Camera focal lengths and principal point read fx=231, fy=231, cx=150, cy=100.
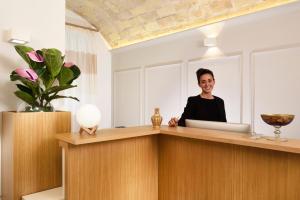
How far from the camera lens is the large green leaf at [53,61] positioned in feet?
5.57

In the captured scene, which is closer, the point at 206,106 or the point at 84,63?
the point at 206,106

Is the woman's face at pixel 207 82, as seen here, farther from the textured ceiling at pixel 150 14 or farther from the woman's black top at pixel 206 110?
the textured ceiling at pixel 150 14

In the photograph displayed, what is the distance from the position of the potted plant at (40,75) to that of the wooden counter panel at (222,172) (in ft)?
3.06

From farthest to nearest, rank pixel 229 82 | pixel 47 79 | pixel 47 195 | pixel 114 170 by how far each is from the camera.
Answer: pixel 229 82 < pixel 47 79 < pixel 47 195 < pixel 114 170

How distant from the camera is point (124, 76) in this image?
531 cm

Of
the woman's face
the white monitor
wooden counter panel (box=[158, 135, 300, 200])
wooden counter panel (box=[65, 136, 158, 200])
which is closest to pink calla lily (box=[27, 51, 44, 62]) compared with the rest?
wooden counter panel (box=[65, 136, 158, 200])

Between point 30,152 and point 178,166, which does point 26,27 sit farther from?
point 178,166

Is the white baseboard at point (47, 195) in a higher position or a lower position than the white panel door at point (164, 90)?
lower

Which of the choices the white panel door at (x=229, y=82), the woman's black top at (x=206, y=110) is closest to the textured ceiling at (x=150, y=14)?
the white panel door at (x=229, y=82)

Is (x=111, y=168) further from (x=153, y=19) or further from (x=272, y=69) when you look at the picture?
(x=153, y=19)

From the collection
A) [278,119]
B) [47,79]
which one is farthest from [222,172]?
[47,79]

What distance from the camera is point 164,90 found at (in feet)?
14.6

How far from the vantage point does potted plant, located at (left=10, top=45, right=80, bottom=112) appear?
1695 mm

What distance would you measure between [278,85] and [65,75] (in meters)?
2.66
